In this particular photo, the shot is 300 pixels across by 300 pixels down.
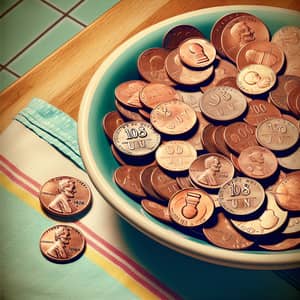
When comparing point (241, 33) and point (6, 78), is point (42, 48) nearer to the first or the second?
point (6, 78)

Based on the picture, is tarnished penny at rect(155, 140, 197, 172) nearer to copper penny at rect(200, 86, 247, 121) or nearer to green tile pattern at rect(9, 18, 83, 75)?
copper penny at rect(200, 86, 247, 121)

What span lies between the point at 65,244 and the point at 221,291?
0.62 feet

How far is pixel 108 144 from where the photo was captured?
705 mm

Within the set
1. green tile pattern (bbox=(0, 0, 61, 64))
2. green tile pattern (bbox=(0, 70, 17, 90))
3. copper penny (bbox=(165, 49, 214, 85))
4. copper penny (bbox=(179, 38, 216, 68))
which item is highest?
green tile pattern (bbox=(0, 0, 61, 64))

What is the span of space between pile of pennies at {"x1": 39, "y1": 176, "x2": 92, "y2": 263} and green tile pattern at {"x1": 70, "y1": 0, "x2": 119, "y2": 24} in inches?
17.8

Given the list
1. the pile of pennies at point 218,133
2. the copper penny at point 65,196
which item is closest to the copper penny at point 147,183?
the pile of pennies at point 218,133

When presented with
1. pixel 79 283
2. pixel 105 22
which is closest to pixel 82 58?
pixel 105 22

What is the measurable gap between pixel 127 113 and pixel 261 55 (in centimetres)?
17

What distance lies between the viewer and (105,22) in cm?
90

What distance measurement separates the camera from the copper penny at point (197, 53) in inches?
29.8

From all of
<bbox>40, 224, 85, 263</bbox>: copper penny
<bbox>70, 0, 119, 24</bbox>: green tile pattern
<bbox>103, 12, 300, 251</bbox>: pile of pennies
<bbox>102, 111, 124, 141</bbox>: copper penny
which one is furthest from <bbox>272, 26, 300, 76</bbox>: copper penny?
<bbox>70, 0, 119, 24</bbox>: green tile pattern

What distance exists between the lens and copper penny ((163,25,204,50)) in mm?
779

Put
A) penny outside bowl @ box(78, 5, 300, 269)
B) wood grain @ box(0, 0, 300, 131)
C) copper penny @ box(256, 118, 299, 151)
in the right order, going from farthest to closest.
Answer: wood grain @ box(0, 0, 300, 131) < copper penny @ box(256, 118, 299, 151) < penny outside bowl @ box(78, 5, 300, 269)

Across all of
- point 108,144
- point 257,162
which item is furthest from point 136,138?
point 257,162
